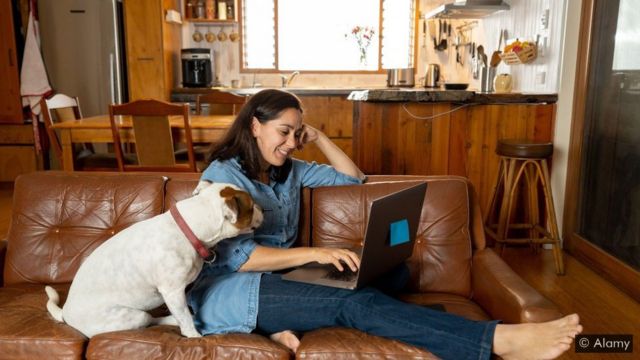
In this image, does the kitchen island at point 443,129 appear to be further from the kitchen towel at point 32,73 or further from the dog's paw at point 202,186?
the kitchen towel at point 32,73

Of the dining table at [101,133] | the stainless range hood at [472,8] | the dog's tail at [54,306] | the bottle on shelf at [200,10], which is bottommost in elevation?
the dog's tail at [54,306]

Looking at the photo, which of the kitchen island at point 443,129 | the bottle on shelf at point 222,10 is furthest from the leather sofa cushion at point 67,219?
the bottle on shelf at point 222,10

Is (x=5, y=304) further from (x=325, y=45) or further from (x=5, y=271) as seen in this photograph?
(x=325, y=45)

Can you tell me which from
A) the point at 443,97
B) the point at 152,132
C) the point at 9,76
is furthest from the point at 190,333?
the point at 9,76

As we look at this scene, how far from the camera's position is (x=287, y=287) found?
1698 mm

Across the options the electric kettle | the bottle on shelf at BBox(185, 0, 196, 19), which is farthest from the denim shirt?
the bottle on shelf at BBox(185, 0, 196, 19)

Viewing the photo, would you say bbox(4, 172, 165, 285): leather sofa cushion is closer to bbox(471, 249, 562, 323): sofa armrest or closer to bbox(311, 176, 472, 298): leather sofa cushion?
bbox(311, 176, 472, 298): leather sofa cushion

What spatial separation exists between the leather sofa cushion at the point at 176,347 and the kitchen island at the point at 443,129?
2.21 meters

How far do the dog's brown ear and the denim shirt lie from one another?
6.0 inches

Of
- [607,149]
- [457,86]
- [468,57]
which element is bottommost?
[607,149]

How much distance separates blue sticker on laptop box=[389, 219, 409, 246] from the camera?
1.67m

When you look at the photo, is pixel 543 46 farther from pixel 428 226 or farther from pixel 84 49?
pixel 84 49

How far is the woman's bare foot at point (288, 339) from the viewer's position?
1608 millimetres

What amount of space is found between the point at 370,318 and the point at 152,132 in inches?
84.9
